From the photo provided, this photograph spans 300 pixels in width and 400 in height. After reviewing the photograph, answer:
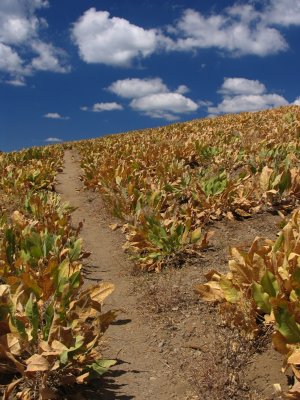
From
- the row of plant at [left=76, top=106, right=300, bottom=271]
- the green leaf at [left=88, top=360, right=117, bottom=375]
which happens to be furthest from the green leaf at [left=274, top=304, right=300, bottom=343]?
the row of plant at [left=76, top=106, right=300, bottom=271]

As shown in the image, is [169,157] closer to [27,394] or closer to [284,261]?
[284,261]

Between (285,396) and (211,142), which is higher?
(211,142)

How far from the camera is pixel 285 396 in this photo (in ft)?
11.5

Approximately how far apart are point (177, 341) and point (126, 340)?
0.61m

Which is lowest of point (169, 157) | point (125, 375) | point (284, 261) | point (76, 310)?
point (125, 375)

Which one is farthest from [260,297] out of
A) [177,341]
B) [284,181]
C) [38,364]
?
[284,181]

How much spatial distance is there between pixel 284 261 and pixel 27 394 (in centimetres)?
267

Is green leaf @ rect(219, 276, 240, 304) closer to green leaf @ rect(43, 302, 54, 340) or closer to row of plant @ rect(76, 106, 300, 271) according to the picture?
green leaf @ rect(43, 302, 54, 340)

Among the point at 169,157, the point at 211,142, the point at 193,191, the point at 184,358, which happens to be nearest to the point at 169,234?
the point at 193,191

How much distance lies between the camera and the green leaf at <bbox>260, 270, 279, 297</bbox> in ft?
14.5

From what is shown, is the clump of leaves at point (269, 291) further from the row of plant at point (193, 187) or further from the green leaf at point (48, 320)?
the row of plant at point (193, 187)

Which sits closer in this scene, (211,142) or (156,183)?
(156,183)

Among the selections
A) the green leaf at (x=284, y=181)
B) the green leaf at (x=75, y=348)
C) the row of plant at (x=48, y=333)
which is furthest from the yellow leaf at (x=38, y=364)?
the green leaf at (x=284, y=181)

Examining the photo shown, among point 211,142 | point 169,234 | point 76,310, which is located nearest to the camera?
point 76,310
